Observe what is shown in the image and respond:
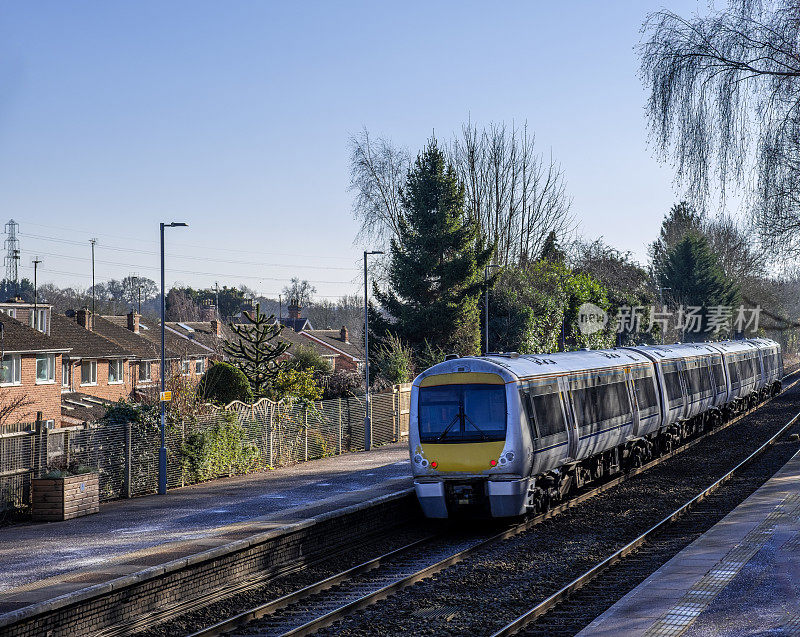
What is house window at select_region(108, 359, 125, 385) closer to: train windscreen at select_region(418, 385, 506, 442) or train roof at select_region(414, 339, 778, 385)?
train roof at select_region(414, 339, 778, 385)

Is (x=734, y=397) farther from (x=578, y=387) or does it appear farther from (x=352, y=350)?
(x=352, y=350)

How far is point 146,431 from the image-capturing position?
20797mm

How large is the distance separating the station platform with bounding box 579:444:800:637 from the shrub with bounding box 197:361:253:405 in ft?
61.2

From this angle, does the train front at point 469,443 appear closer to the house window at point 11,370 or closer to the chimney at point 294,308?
the house window at point 11,370

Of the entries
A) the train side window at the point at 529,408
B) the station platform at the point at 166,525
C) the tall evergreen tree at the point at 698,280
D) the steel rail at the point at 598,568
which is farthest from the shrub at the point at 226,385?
the tall evergreen tree at the point at 698,280

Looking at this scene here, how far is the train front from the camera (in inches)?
631

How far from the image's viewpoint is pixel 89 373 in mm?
52219

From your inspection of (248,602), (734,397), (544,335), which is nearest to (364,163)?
(544,335)

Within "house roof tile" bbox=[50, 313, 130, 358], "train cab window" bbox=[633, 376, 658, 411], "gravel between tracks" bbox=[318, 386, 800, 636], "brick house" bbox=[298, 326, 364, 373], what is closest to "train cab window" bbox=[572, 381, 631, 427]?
"train cab window" bbox=[633, 376, 658, 411]

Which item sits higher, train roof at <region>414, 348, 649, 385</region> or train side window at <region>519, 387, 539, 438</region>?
train roof at <region>414, 348, 649, 385</region>

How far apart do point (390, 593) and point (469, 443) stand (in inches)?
173

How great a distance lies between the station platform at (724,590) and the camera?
977 cm

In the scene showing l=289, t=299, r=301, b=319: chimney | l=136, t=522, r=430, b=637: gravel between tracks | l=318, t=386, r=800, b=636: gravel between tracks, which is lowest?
l=136, t=522, r=430, b=637: gravel between tracks

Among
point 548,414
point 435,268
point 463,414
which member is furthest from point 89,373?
point 463,414
